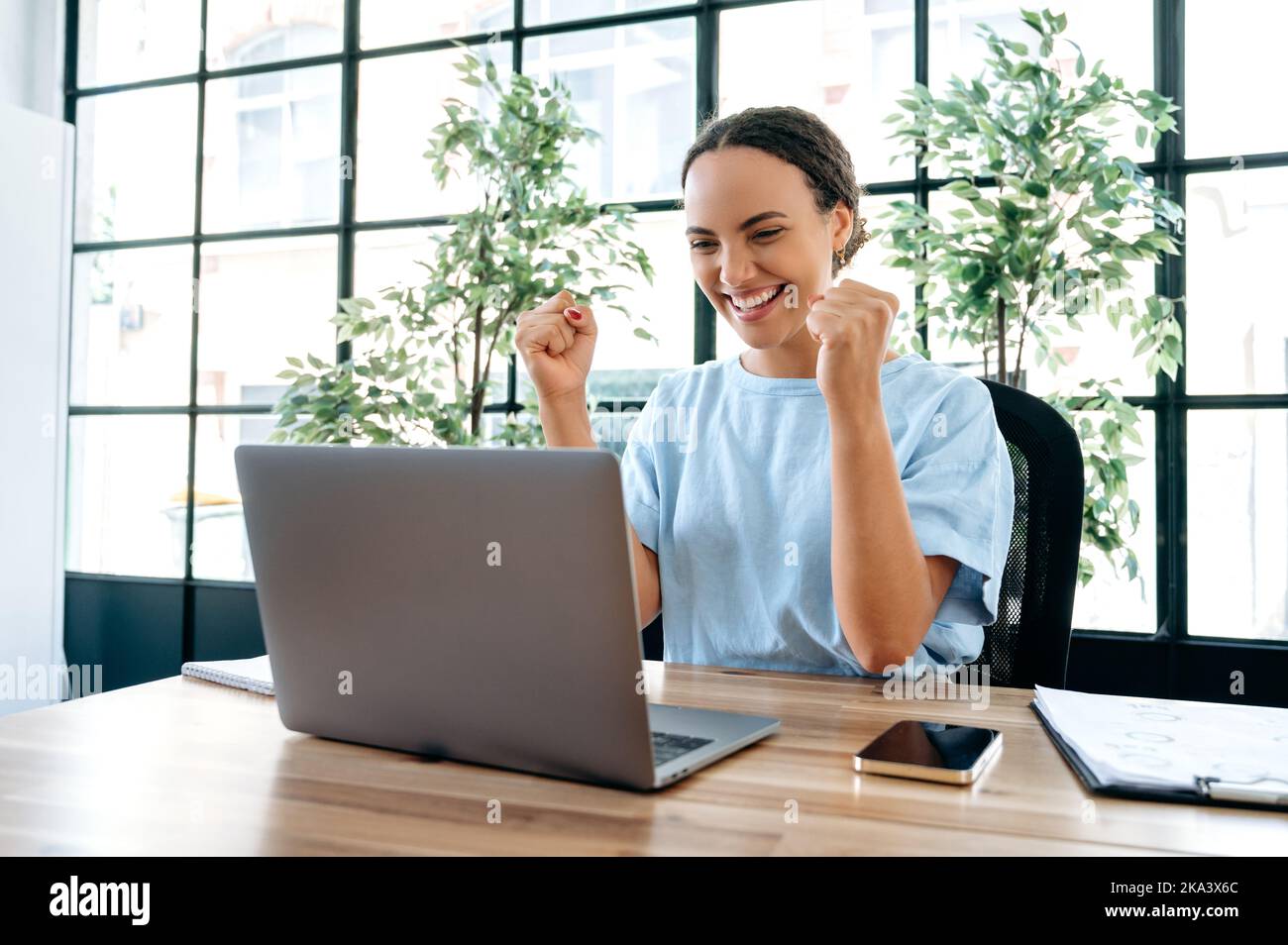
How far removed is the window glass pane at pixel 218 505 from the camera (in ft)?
12.2

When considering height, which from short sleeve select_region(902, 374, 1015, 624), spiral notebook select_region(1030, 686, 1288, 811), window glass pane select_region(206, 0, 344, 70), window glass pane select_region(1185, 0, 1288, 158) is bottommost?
spiral notebook select_region(1030, 686, 1288, 811)

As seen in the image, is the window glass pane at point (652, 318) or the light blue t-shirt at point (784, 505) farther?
the window glass pane at point (652, 318)

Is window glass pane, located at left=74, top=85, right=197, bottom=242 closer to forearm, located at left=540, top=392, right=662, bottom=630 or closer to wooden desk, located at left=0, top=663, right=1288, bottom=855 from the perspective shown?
forearm, located at left=540, top=392, right=662, bottom=630

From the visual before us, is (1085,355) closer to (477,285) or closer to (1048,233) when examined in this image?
(1048,233)

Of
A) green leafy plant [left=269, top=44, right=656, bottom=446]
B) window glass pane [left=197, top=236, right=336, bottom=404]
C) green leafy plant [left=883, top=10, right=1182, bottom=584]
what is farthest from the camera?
window glass pane [left=197, top=236, right=336, bottom=404]

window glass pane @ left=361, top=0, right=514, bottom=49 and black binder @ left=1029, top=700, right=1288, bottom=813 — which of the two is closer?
black binder @ left=1029, top=700, right=1288, bottom=813

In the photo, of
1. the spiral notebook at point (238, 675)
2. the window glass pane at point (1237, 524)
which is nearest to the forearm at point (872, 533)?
the spiral notebook at point (238, 675)

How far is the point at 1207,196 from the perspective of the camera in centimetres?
258

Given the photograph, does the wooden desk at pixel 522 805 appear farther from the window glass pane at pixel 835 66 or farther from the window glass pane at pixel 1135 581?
the window glass pane at pixel 835 66

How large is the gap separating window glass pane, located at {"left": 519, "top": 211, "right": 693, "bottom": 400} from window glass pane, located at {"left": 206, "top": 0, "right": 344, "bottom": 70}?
1409mm

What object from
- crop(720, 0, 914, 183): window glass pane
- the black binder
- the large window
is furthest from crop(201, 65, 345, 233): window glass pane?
the black binder

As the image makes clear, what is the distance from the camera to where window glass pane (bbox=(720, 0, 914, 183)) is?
288 centimetres

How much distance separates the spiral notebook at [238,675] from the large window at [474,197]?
5.95ft

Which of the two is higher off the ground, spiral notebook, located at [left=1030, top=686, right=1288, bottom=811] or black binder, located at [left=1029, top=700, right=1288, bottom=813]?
spiral notebook, located at [left=1030, top=686, right=1288, bottom=811]
